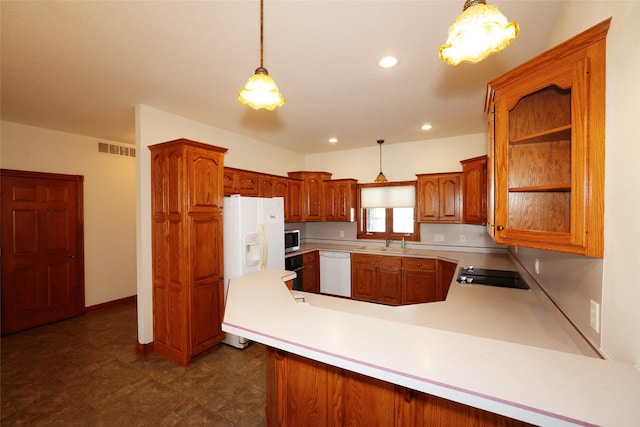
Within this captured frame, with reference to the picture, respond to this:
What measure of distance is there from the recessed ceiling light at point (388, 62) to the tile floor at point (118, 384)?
3013 mm

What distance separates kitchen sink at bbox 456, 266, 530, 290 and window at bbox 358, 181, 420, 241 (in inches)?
71.5

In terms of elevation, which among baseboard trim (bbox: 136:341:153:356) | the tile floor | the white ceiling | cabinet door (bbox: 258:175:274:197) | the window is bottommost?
the tile floor

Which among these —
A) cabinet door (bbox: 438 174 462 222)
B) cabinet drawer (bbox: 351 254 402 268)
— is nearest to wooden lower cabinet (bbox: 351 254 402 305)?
cabinet drawer (bbox: 351 254 402 268)

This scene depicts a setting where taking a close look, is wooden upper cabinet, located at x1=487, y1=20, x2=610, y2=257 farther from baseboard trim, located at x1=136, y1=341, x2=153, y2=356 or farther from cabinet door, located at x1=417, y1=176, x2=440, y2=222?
baseboard trim, located at x1=136, y1=341, x2=153, y2=356

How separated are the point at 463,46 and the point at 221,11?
4.64ft

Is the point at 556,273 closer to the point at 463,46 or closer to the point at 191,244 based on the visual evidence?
the point at 463,46

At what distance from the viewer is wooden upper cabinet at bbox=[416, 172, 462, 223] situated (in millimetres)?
4172

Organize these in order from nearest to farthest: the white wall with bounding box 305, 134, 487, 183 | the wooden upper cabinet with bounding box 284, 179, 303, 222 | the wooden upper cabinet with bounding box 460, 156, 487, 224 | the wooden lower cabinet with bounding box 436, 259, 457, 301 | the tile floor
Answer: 1. the tile floor
2. the wooden upper cabinet with bounding box 460, 156, 487, 224
3. the wooden lower cabinet with bounding box 436, 259, 457, 301
4. the white wall with bounding box 305, 134, 487, 183
5. the wooden upper cabinet with bounding box 284, 179, 303, 222

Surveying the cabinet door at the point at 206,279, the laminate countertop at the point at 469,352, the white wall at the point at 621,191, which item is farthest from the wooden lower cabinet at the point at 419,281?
the white wall at the point at 621,191

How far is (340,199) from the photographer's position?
5152 mm

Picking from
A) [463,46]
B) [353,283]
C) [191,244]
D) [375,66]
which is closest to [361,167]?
[353,283]

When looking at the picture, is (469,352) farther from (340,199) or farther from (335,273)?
(340,199)

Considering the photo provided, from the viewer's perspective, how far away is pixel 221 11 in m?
1.61

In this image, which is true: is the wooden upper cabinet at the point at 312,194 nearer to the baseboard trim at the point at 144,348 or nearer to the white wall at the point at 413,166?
the white wall at the point at 413,166
